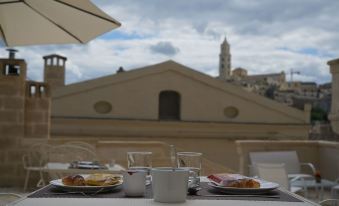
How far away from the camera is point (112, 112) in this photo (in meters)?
24.3

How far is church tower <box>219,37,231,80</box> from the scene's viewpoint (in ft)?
172

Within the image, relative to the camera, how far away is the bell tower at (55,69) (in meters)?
25.0

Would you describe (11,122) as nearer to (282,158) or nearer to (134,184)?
(282,158)

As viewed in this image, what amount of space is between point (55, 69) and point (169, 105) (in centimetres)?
599

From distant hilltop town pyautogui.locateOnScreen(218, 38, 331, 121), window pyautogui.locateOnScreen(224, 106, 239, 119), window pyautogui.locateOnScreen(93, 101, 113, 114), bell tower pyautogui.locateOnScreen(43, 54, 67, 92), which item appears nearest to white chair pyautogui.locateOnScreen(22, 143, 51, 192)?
window pyautogui.locateOnScreen(93, 101, 113, 114)

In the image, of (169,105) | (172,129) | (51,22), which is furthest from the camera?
(169,105)

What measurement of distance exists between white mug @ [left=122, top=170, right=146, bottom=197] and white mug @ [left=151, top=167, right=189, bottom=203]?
15cm

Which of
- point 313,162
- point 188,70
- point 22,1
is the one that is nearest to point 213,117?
point 188,70

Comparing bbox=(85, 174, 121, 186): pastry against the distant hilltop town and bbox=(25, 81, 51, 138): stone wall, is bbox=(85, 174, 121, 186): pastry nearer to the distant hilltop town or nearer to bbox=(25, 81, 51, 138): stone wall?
bbox=(25, 81, 51, 138): stone wall

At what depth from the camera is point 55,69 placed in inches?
1008

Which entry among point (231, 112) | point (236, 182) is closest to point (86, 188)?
point (236, 182)

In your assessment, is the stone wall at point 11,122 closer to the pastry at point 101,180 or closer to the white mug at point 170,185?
the pastry at point 101,180

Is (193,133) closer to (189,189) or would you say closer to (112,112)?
(112,112)

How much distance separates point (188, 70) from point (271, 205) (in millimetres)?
22930
